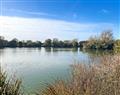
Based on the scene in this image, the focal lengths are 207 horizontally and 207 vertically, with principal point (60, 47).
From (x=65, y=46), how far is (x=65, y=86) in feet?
307

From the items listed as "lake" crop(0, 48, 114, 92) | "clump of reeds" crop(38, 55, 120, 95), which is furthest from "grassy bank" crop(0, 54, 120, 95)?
"lake" crop(0, 48, 114, 92)

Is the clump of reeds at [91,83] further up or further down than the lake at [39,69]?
further up

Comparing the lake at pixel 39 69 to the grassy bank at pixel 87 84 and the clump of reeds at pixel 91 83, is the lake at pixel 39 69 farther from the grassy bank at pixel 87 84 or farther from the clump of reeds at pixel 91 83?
the clump of reeds at pixel 91 83

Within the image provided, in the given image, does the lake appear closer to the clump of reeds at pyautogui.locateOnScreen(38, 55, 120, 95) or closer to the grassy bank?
the grassy bank

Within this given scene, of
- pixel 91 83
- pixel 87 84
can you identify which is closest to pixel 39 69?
pixel 91 83

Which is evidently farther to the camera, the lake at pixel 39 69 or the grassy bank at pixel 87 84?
the lake at pixel 39 69

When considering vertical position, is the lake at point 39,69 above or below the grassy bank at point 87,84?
below

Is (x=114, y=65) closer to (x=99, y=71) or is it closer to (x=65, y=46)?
(x=99, y=71)

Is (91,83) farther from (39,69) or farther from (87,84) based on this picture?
(39,69)

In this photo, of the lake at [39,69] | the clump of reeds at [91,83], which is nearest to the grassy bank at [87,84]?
the clump of reeds at [91,83]

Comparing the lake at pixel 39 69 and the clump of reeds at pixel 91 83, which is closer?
the clump of reeds at pixel 91 83

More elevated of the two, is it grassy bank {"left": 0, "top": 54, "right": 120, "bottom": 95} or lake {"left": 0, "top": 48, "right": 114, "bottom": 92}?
grassy bank {"left": 0, "top": 54, "right": 120, "bottom": 95}

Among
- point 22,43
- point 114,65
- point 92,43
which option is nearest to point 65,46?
point 22,43

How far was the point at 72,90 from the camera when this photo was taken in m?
4.12
